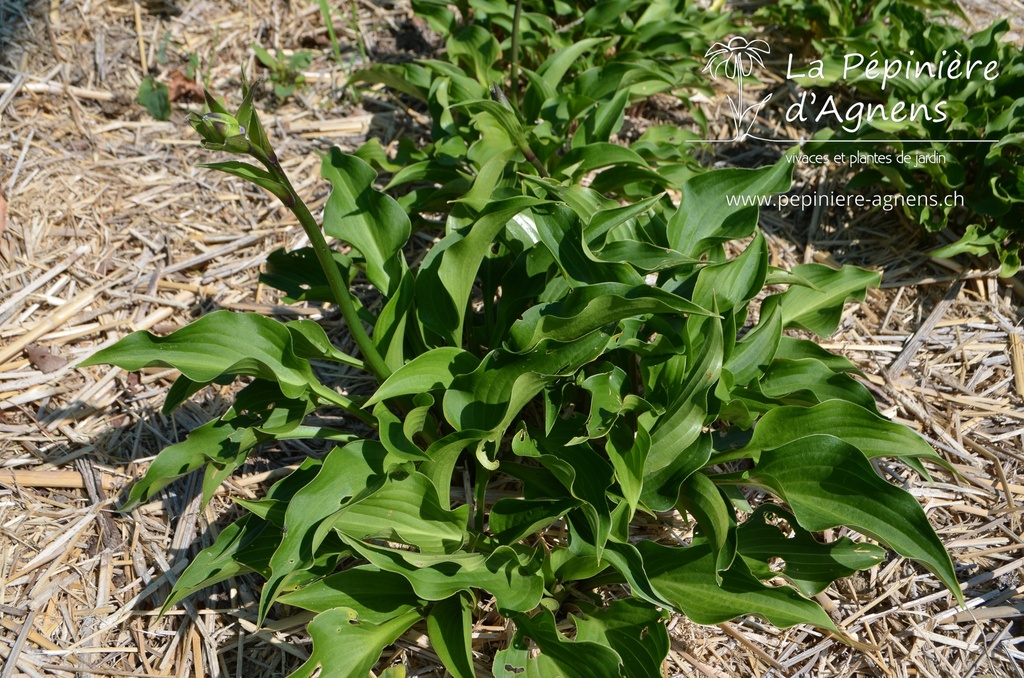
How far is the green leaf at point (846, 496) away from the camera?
171 cm

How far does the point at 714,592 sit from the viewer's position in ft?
6.18

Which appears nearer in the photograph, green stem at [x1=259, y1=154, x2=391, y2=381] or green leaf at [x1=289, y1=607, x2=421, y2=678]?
green stem at [x1=259, y1=154, x2=391, y2=381]

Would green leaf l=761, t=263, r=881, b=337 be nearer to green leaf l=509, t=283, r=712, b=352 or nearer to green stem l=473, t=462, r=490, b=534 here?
green leaf l=509, t=283, r=712, b=352

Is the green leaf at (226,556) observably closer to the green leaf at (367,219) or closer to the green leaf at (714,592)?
the green leaf at (367,219)

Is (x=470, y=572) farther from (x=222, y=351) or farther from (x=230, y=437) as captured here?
(x=222, y=351)

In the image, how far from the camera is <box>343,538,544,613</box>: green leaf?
1817mm

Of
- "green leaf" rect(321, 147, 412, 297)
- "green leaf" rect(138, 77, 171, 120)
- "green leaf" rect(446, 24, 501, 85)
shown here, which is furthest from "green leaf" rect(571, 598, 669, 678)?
"green leaf" rect(138, 77, 171, 120)

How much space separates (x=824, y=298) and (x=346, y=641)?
1.69 meters

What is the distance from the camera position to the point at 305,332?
82.1 inches

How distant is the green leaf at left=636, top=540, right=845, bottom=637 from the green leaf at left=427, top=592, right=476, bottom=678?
0.46 metres

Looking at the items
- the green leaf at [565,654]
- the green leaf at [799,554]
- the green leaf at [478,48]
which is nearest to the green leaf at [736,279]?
the green leaf at [799,554]

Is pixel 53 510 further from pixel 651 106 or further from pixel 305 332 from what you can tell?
pixel 651 106

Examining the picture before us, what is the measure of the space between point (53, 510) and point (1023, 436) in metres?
3.00

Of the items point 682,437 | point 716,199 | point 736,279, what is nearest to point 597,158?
point 716,199
